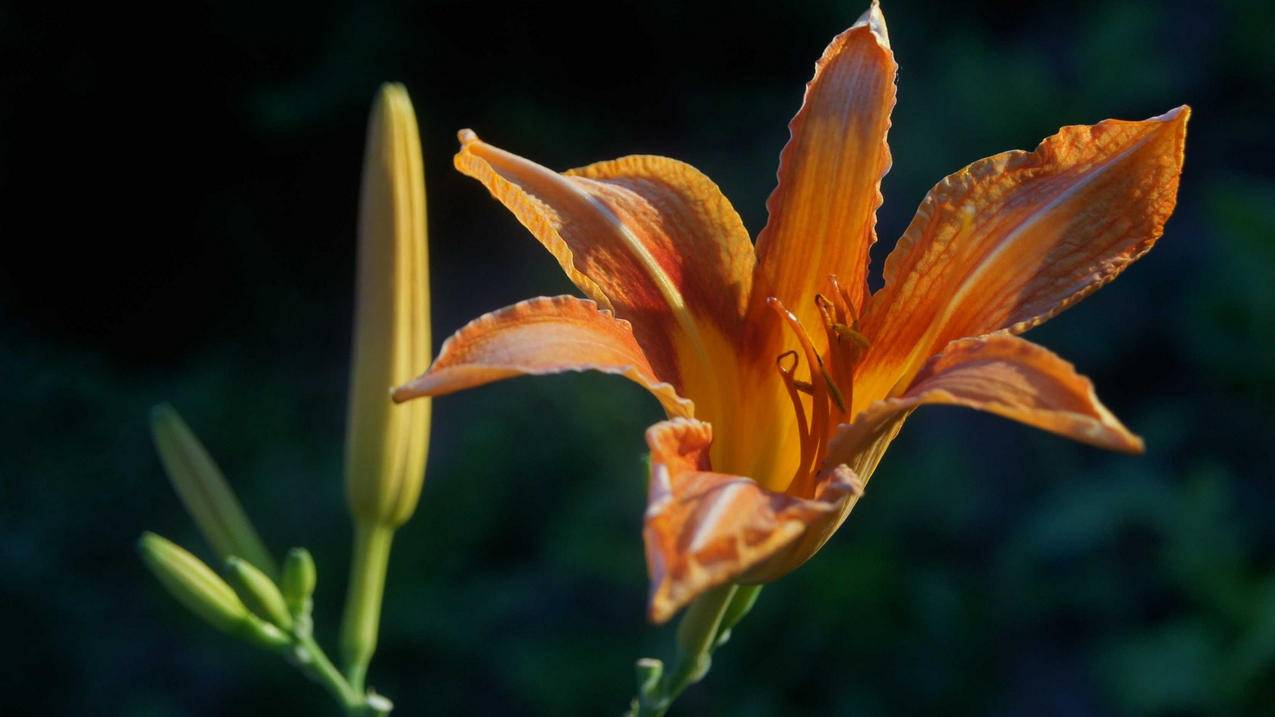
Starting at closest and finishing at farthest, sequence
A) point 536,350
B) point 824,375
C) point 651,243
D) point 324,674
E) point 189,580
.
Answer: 1. point 536,350
2. point 824,375
3. point 651,243
4. point 189,580
5. point 324,674

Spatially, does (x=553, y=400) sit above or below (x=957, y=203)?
above

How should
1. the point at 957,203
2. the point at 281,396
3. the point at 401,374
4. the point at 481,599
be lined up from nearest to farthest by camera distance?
1. the point at 957,203
2. the point at 401,374
3. the point at 481,599
4. the point at 281,396

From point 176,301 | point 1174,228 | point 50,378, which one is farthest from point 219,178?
point 1174,228

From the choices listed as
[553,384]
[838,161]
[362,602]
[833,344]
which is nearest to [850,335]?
[833,344]

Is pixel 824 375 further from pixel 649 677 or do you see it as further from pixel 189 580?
pixel 189 580

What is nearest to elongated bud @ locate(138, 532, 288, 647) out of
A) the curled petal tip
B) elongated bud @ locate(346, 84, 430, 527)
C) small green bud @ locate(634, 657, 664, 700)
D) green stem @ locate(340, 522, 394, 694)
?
green stem @ locate(340, 522, 394, 694)

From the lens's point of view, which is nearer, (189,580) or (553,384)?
(189,580)

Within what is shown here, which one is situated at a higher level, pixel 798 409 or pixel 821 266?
pixel 821 266

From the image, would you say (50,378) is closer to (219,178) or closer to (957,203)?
(219,178)
